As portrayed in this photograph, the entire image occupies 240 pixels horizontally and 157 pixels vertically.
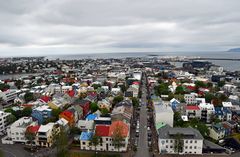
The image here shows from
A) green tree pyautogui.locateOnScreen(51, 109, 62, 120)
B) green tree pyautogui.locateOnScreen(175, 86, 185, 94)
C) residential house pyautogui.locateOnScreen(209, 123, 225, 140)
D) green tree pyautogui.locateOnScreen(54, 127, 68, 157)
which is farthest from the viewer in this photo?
green tree pyautogui.locateOnScreen(175, 86, 185, 94)

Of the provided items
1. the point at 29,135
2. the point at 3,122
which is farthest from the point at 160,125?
the point at 3,122

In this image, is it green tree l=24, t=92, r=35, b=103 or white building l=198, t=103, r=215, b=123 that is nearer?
white building l=198, t=103, r=215, b=123

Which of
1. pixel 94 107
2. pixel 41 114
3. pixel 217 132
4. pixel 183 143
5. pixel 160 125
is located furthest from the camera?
pixel 94 107

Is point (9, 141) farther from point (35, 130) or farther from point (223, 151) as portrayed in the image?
point (223, 151)

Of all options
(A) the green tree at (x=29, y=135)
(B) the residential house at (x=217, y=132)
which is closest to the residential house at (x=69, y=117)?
(A) the green tree at (x=29, y=135)

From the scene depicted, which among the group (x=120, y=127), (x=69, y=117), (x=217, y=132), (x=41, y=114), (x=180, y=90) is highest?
(x=180, y=90)

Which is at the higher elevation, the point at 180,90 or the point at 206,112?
the point at 180,90

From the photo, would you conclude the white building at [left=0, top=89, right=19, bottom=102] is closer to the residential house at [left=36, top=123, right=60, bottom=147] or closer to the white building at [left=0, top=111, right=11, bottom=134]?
the white building at [left=0, top=111, right=11, bottom=134]

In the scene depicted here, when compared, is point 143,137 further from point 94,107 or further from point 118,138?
point 94,107

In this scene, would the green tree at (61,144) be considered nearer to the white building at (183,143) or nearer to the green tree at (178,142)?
the white building at (183,143)

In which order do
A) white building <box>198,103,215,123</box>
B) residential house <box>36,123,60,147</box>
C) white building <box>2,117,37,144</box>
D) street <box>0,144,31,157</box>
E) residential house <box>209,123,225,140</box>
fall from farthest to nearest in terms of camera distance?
white building <box>198,103,215,123</box> → residential house <box>209,123,225,140</box> → white building <box>2,117,37,144</box> → residential house <box>36,123,60,147</box> → street <box>0,144,31,157</box>

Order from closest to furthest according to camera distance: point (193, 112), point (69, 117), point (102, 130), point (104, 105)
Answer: point (102, 130), point (69, 117), point (193, 112), point (104, 105)

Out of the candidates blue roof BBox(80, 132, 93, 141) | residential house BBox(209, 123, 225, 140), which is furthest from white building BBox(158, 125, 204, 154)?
blue roof BBox(80, 132, 93, 141)
